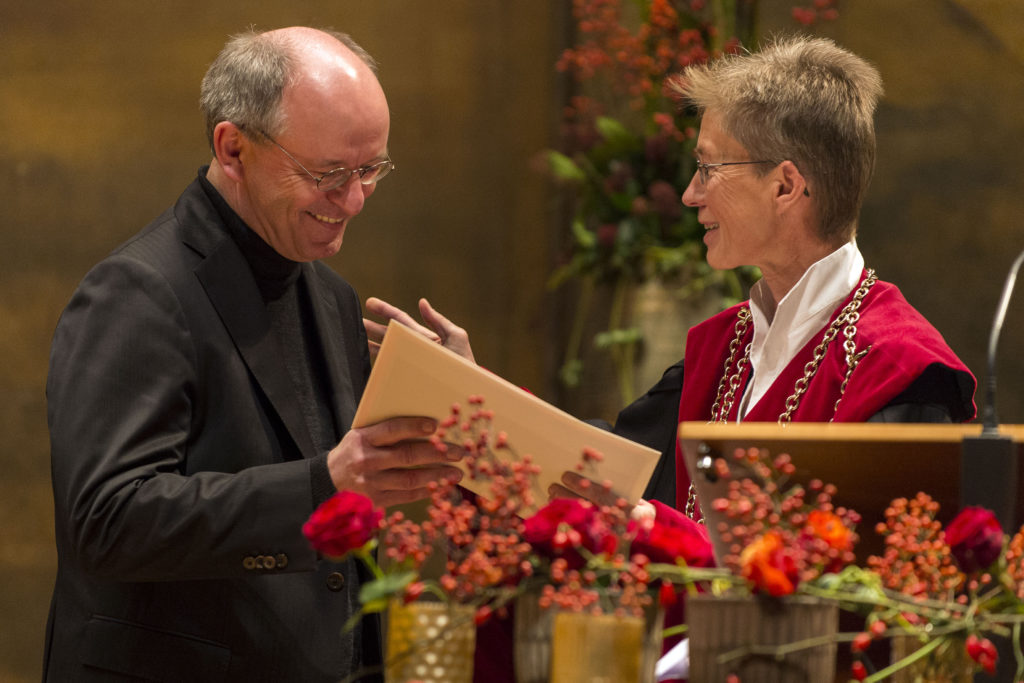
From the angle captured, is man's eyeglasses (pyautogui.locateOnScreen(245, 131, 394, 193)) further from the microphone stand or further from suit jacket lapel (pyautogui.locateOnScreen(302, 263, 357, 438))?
the microphone stand

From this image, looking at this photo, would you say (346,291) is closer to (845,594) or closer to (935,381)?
(935,381)

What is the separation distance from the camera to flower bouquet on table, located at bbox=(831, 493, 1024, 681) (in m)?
1.44

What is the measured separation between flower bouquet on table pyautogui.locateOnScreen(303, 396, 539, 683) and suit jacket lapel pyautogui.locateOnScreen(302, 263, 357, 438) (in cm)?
125

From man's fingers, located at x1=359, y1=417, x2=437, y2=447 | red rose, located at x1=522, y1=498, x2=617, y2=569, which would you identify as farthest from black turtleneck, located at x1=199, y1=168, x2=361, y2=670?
red rose, located at x1=522, y1=498, x2=617, y2=569

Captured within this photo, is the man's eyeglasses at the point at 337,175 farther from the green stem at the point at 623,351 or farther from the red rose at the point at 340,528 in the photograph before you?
the green stem at the point at 623,351

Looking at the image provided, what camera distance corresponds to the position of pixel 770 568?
4.58 feet

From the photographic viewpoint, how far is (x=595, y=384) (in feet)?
17.1

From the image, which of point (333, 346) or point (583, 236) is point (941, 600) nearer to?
point (333, 346)

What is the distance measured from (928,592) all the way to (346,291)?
1.79 meters

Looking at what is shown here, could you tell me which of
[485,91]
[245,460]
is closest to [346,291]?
[245,460]

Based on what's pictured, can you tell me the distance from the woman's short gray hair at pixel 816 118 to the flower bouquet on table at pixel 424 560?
1449 mm

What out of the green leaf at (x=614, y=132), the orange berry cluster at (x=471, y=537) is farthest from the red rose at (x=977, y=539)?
the green leaf at (x=614, y=132)

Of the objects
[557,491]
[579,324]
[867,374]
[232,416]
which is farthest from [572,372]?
[557,491]

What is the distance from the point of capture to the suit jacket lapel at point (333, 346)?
2736 mm
